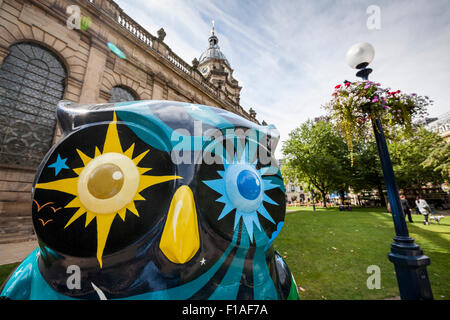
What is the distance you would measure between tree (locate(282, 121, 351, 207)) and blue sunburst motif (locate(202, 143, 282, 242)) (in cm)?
1784

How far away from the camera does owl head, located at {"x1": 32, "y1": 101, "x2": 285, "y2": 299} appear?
1034 millimetres

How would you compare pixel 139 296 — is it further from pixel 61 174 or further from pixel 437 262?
pixel 437 262

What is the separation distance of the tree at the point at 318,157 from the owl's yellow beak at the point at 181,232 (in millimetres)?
18266

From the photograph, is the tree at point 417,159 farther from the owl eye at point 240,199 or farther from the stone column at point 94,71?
the stone column at point 94,71

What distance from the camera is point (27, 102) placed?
19.2 feet

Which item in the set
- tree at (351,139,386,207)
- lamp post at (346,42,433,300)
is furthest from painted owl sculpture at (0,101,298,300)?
tree at (351,139,386,207)

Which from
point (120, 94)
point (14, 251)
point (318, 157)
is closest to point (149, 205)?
point (14, 251)

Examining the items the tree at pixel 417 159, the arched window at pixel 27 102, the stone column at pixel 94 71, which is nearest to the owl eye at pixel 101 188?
the arched window at pixel 27 102

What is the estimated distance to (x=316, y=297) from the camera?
254 cm

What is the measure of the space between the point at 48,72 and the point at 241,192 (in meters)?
8.39

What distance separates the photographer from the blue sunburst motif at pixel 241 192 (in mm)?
1250

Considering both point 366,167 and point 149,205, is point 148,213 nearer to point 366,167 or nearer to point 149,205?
point 149,205

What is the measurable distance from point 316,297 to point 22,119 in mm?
8559
